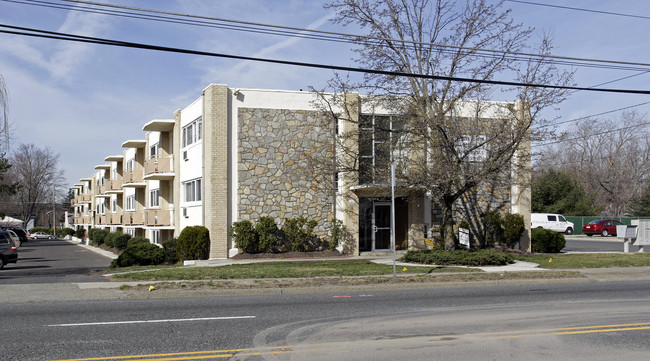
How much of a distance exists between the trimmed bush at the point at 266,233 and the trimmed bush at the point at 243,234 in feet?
0.94

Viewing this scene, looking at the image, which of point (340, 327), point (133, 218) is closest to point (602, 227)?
point (133, 218)

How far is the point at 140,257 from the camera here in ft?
76.5

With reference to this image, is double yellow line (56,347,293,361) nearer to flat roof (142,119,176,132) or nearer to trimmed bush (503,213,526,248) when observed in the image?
trimmed bush (503,213,526,248)

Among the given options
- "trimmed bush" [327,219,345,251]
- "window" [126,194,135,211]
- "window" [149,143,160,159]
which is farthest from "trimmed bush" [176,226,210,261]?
"window" [126,194,135,211]

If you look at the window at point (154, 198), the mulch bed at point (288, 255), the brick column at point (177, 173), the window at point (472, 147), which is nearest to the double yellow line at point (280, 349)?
the window at point (472, 147)

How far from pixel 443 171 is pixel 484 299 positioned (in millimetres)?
7322

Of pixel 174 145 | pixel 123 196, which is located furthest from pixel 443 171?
pixel 123 196

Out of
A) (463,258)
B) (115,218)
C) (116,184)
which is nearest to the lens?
(463,258)

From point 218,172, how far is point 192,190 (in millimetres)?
4760

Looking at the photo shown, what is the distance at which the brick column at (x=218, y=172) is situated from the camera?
76.4ft

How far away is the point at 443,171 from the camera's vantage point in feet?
62.7

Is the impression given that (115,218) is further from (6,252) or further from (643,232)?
(643,232)

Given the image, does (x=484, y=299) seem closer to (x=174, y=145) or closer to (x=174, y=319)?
(x=174, y=319)

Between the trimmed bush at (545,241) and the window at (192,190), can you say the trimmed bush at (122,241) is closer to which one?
the window at (192,190)
